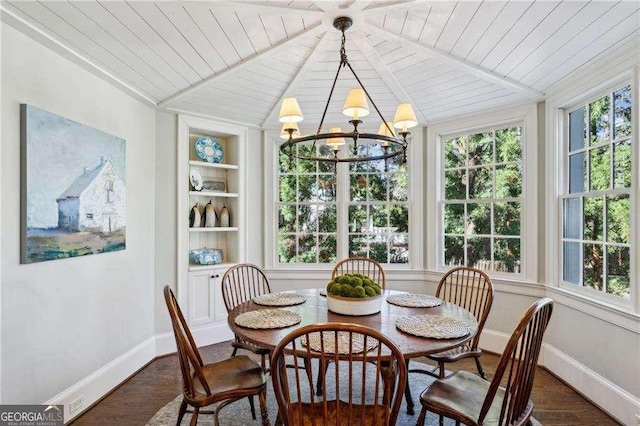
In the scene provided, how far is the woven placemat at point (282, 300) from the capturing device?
94.3 inches

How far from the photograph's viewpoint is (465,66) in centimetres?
263

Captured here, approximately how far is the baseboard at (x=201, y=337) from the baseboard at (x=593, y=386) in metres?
2.90

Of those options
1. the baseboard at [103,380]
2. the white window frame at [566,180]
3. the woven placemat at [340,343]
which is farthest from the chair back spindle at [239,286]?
the white window frame at [566,180]

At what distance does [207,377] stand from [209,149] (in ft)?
8.51

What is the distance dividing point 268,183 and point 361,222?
121 centimetres

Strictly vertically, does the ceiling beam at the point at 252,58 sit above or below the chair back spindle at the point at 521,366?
above

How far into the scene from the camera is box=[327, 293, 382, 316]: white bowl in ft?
6.79

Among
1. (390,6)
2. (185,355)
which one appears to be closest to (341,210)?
(390,6)

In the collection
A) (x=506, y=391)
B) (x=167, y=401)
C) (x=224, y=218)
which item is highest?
(x=224, y=218)

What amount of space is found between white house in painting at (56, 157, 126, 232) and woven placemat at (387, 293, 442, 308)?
7.48 ft

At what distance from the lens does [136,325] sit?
10.2ft

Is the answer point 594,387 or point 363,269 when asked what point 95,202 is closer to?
point 363,269

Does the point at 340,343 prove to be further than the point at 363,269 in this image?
No

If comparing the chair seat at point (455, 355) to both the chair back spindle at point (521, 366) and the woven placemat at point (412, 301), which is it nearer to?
the woven placemat at point (412, 301)
